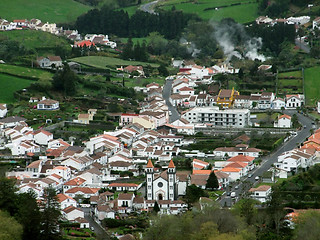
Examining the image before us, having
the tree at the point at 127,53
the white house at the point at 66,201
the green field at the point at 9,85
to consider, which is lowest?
the white house at the point at 66,201

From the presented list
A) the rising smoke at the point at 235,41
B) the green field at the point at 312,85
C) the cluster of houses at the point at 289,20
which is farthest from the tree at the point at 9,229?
the cluster of houses at the point at 289,20

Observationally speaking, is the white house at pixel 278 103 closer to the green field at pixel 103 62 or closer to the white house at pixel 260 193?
the green field at pixel 103 62

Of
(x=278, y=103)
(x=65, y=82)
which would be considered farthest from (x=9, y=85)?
(x=278, y=103)

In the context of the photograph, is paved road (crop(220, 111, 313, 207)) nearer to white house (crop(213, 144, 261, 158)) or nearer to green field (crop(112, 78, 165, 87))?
white house (crop(213, 144, 261, 158))

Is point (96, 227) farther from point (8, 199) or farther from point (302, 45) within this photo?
point (302, 45)

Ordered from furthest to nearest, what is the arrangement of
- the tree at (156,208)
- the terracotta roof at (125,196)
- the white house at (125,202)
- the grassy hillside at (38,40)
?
the grassy hillside at (38,40) → the terracotta roof at (125,196) → the white house at (125,202) → the tree at (156,208)

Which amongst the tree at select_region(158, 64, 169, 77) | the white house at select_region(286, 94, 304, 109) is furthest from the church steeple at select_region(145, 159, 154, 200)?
the tree at select_region(158, 64, 169, 77)

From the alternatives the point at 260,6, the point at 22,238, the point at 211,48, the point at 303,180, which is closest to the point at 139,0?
the point at 260,6

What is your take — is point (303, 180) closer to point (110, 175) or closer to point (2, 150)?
point (110, 175)
